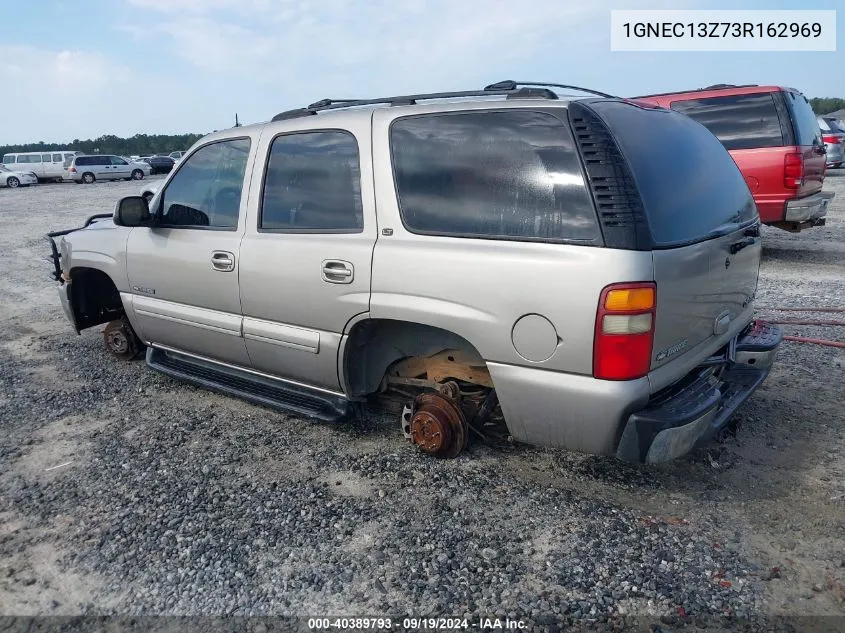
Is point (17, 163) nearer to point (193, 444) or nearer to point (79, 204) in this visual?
point (79, 204)

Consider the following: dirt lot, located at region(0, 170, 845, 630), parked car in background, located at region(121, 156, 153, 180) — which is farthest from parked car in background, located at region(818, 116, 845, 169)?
parked car in background, located at region(121, 156, 153, 180)

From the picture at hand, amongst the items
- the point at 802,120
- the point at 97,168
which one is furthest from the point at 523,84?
the point at 97,168

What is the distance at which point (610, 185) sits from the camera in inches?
103

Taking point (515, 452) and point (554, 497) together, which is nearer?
point (554, 497)

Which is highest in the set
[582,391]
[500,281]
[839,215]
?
[500,281]

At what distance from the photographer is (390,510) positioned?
10.0 ft

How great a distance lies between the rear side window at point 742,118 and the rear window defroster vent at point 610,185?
6.59 m

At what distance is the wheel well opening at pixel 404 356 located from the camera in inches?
131

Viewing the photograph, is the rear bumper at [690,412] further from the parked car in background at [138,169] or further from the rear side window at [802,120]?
the parked car in background at [138,169]

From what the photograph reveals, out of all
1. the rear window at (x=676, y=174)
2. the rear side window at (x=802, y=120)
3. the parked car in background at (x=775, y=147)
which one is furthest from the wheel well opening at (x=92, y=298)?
the rear side window at (x=802, y=120)

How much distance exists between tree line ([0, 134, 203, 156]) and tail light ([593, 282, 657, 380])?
66.6 metres

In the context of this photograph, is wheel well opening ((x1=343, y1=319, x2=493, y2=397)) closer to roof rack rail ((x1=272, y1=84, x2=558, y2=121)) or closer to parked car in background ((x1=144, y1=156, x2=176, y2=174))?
roof rack rail ((x1=272, y1=84, x2=558, y2=121))

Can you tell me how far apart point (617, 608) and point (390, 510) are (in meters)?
1.11

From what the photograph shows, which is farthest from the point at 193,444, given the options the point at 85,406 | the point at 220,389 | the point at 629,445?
the point at 629,445
